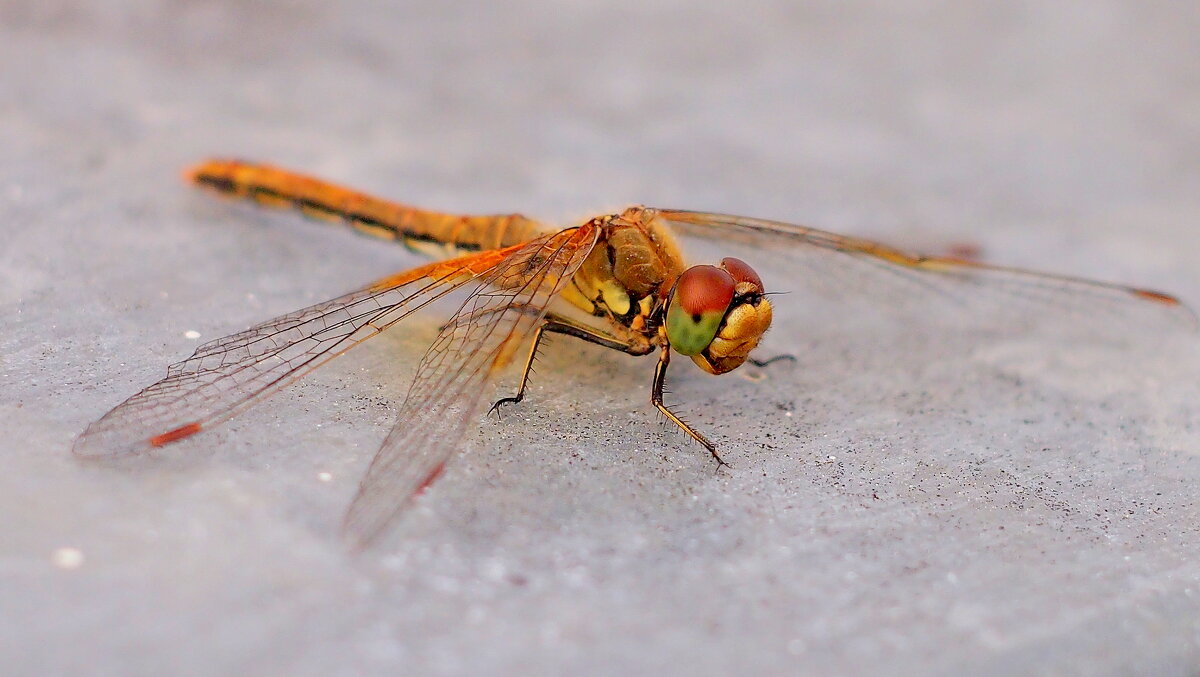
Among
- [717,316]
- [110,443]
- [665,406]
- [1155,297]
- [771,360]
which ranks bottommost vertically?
[110,443]

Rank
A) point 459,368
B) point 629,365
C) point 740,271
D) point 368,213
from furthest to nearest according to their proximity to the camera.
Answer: point 368,213 < point 629,365 < point 740,271 < point 459,368

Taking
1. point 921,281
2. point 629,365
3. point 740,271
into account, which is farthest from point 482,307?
point 921,281

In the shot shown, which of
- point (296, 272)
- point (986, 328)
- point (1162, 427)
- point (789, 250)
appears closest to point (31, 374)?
point (296, 272)

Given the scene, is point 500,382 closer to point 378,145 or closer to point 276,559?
point 276,559

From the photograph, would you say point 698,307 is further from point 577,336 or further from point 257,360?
point 257,360

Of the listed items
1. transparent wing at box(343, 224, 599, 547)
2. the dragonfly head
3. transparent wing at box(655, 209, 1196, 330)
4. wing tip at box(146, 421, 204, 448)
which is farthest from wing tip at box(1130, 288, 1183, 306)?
wing tip at box(146, 421, 204, 448)

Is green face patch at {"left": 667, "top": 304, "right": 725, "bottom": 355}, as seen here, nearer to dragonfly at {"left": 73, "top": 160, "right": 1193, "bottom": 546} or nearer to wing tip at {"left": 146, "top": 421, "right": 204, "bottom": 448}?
Answer: dragonfly at {"left": 73, "top": 160, "right": 1193, "bottom": 546}

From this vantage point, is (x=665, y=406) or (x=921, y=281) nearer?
(x=665, y=406)
